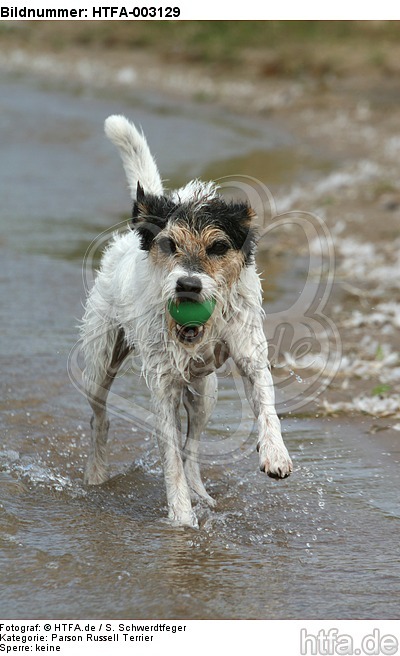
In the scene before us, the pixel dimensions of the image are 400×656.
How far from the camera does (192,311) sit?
192 inches

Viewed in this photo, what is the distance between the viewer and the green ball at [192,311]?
15.9ft

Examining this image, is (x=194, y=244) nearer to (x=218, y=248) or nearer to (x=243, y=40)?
(x=218, y=248)

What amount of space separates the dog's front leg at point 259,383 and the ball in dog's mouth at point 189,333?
6.7 inches

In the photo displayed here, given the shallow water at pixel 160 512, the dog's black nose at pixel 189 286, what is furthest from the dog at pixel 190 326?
the shallow water at pixel 160 512

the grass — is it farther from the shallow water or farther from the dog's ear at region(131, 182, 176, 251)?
the dog's ear at region(131, 182, 176, 251)

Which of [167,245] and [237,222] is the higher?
[237,222]

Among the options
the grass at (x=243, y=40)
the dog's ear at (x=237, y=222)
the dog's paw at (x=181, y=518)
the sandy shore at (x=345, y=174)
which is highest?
the grass at (x=243, y=40)

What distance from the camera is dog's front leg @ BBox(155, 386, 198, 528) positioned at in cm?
521

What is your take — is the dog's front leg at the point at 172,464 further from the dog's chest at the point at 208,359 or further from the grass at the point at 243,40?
the grass at the point at 243,40

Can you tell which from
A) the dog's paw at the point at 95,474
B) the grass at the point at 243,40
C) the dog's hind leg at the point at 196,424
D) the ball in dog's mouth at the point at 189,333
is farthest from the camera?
the grass at the point at 243,40

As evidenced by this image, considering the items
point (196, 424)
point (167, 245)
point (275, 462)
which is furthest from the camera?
point (196, 424)

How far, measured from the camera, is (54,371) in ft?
25.3

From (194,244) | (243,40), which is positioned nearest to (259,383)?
(194,244)

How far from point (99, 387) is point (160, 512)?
2.94 feet
